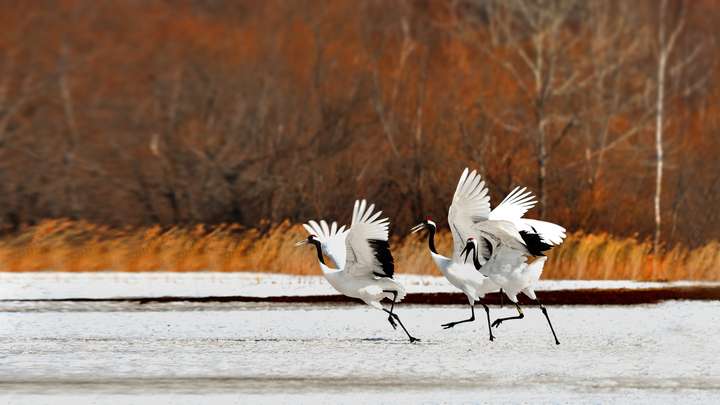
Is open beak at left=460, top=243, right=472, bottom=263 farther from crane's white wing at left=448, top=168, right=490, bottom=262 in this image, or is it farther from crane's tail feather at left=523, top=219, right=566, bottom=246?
crane's tail feather at left=523, top=219, right=566, bottom=246

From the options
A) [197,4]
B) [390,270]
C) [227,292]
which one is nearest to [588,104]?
[227,292]

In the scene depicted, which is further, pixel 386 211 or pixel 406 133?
pixel 406 133

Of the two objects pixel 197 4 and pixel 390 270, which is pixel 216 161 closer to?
pixel 390 270

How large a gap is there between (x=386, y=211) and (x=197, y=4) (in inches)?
1378

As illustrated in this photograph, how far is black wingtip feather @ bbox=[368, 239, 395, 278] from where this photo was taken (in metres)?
13.0

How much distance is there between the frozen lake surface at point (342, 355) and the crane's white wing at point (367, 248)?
27.5 inches

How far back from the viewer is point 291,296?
1809cm

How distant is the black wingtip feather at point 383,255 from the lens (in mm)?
13016

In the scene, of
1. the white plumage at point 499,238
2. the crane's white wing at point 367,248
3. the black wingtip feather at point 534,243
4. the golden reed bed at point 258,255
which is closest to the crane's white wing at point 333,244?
the crane's white wing at point 367,248

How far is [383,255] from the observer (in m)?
13.1

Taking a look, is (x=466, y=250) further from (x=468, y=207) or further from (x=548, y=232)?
(x=548, y=232)

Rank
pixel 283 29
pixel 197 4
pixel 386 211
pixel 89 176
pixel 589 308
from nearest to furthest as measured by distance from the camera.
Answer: pixel 589 308, pixel 386 211, pixel 89 176, pixel 283 29, pixel 197 4

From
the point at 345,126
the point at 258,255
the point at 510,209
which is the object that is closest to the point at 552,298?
the point at 510,209

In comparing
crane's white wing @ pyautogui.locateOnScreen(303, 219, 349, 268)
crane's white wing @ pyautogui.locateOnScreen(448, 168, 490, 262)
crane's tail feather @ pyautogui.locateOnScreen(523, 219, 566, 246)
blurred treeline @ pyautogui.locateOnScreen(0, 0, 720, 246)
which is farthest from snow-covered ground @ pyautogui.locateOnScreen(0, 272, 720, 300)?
crane's white wing @ pyautogui.locateOnScreen(448, 168, 490, 262)
